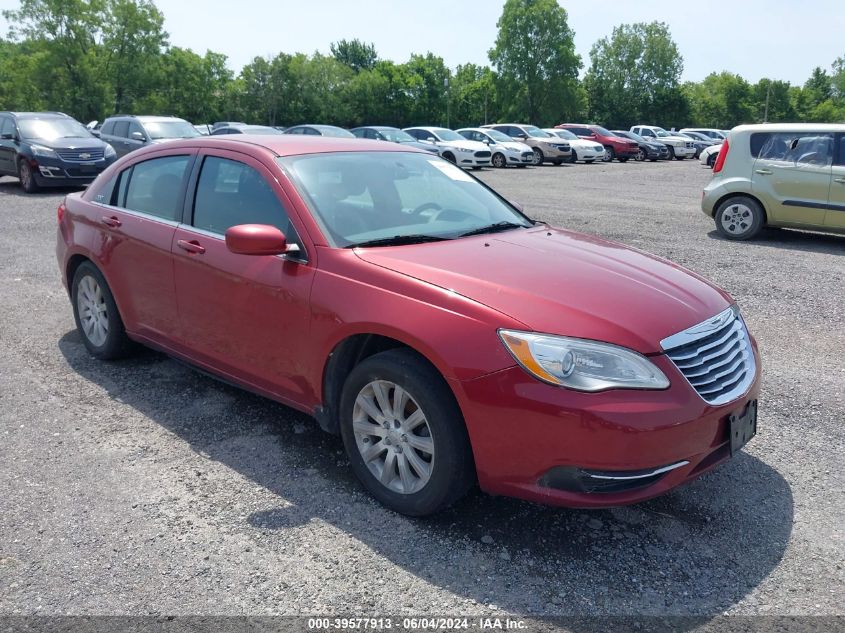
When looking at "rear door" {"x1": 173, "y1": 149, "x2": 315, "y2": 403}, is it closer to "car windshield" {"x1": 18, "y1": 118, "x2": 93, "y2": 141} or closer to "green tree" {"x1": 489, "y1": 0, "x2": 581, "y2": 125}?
"car windshield" {"x1": 18, "y1": 118, "x2": 93, "y2": 141}

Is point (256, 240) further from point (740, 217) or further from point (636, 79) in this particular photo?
point (636, 79)

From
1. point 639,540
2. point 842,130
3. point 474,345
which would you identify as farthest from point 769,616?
point 842,130

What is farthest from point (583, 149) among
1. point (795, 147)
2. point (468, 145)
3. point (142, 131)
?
point (795, 147)

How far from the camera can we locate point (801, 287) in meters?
7.76

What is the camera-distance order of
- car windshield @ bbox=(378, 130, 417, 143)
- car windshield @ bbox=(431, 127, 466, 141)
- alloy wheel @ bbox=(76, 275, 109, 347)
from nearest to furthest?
alloy wheel @ bbox=(76, 275, 109, 347) → car windshield @ bbox=(378, 130, 417, 143) → car windshield @ bbox=(431, 127, 466, 141)

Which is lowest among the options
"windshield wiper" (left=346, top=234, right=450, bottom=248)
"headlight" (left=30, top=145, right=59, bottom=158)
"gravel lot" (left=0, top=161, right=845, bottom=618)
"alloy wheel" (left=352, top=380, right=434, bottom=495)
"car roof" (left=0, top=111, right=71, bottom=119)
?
"gravel lot" (left=0, top=161, right=845, bottom=618)

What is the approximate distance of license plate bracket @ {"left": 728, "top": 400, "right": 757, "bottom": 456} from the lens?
3.13 meters

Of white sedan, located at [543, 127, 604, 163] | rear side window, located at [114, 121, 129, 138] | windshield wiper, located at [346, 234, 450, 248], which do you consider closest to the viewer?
windshield wiper, located at [346, 234, 450, 248]

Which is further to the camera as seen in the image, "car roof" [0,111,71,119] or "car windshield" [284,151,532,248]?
"car roof" [0,111,71,119]

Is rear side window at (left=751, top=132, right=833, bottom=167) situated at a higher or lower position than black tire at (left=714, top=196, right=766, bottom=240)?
higher

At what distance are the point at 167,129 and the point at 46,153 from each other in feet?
11.3

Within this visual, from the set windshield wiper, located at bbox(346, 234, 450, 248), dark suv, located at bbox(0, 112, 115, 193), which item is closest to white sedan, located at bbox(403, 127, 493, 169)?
dark suv, located at bbox(0, 112, 115, 193)

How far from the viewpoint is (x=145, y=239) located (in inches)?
182

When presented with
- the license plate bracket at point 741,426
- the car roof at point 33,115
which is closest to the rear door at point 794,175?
the license plate bracket at point 741,426
